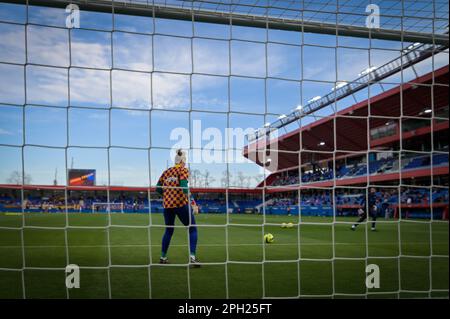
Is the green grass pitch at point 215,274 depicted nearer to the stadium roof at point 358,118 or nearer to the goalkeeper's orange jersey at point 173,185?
the goalkeeper's orange jersey at point 173,185

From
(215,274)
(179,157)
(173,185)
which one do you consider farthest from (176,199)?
(215,274)

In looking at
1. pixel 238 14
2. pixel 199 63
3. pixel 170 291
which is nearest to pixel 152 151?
pixel 199 63

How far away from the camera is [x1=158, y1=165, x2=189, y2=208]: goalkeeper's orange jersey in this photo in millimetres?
5080

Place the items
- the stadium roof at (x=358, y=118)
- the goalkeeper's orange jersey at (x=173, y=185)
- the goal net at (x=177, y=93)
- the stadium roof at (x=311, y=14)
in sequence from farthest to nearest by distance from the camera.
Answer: the goalkeeper's orange jersey at (x=173, y=185)
the stadium roof at (x=358, y=118)
the stadium roof at (x=311, y=14)
the goal net at (x=177, y=93)

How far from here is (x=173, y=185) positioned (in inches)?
204

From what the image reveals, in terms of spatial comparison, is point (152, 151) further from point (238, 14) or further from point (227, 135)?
point (238, 14)

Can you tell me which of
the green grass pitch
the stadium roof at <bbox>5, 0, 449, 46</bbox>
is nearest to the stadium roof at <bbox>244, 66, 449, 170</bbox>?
the stadium roof at <bbox>5, 0, 449, 46</bbox>

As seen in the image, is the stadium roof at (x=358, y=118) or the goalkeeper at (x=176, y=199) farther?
the goalkeeper at (x=176, y=199)

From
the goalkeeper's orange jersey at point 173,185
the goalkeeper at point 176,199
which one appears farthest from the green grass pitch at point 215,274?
the goalkeeper's orange jersey at point 173,185

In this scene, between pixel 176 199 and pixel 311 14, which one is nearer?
pixel 311 14

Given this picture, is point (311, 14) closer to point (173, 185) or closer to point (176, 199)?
point (173, 185)

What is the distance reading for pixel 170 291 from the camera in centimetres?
393

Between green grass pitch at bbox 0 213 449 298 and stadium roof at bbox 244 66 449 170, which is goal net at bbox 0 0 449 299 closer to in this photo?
green grass pitch at bbox 0 213 449 298

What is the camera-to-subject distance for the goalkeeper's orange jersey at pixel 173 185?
16.7 feet
